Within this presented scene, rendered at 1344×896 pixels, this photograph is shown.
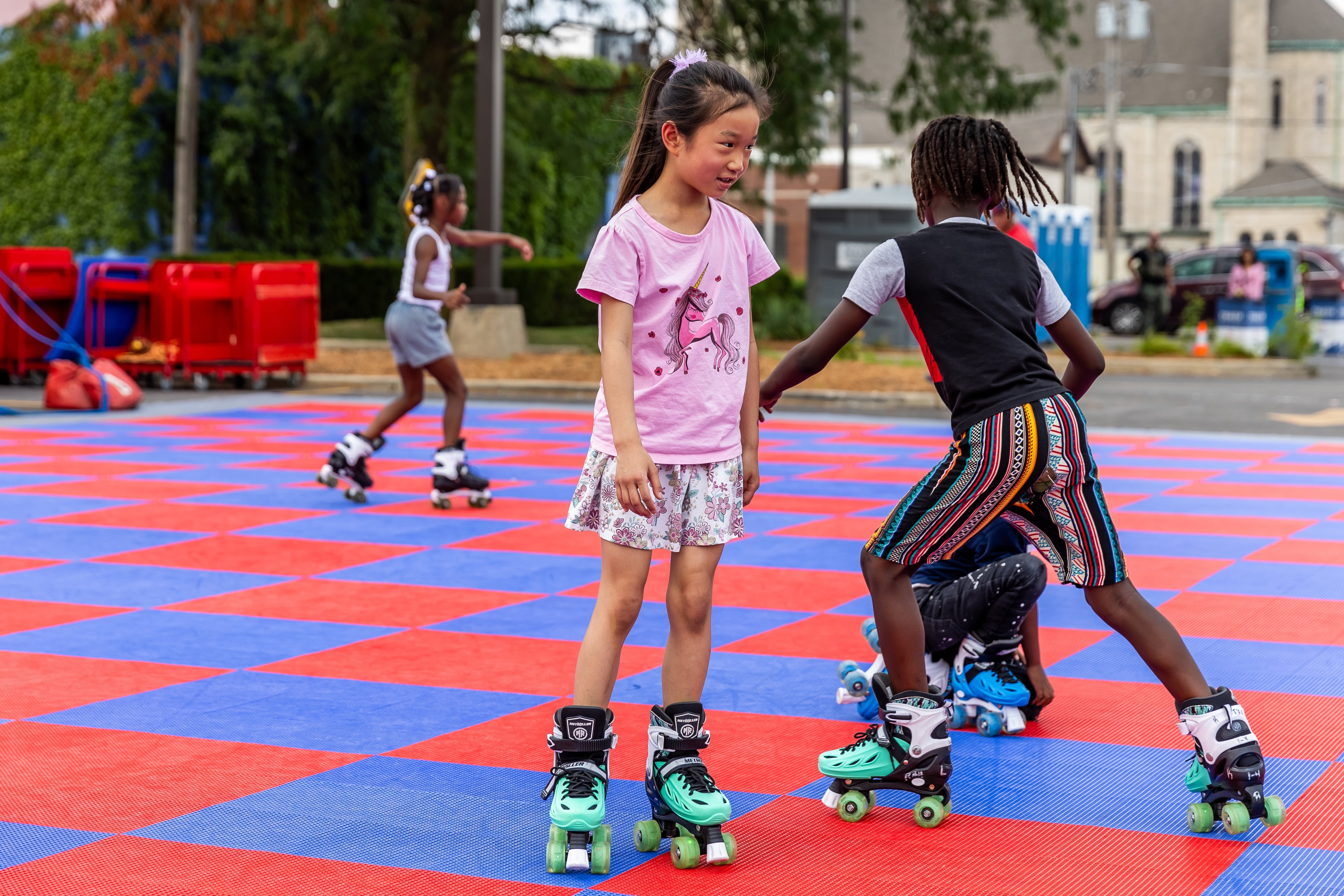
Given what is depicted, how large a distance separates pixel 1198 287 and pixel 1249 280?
7.69 meters

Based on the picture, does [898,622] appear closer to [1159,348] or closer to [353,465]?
[353,465]

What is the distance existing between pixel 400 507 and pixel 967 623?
490 cm

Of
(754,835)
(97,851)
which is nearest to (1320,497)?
(754,835)

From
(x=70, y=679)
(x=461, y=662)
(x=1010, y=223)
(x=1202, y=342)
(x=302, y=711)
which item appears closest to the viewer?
(x=302, y=711)

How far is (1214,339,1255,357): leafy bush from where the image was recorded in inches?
902

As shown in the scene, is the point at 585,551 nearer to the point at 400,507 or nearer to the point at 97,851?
the point at 400,507

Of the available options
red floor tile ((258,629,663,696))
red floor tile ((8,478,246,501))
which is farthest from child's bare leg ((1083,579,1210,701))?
red floor tile ((8,478,246,501))

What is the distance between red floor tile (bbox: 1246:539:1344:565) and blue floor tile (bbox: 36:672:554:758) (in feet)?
13.6

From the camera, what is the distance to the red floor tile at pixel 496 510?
851 cm

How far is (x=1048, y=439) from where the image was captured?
11.9 ft

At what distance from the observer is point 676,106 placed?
11.6 feet

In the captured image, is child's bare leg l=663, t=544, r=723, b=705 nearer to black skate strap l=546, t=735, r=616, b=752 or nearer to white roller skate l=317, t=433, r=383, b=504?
black skate strap l=546, t=735, r=616, b=752

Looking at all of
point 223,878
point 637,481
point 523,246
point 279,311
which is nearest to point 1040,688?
point 637,481

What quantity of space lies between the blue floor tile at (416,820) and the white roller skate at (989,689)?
3.05 feet
